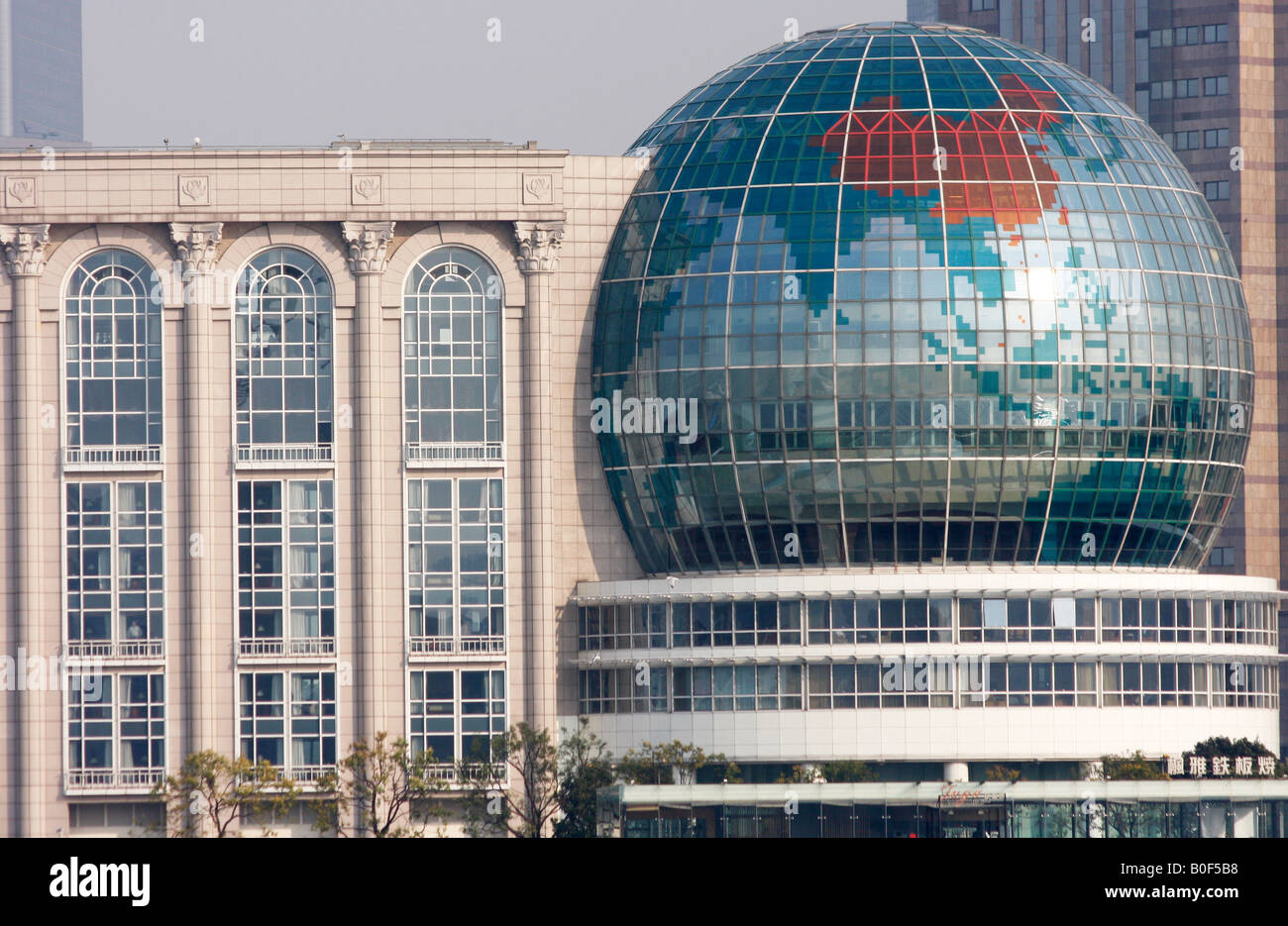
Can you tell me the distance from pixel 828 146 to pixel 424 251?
56.0ft

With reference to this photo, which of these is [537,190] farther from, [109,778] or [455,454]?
[109,778]

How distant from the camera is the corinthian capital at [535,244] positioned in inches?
3597

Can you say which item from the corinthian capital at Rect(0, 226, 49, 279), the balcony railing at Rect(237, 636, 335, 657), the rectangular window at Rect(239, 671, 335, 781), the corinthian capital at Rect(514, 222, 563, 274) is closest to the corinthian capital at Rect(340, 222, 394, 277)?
the corinthian capital at Rect(514, 222, 563, 274)

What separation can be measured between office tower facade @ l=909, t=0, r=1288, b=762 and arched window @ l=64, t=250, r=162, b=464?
279ft

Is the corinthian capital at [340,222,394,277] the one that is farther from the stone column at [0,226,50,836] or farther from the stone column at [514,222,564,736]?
the stone column at [0,226,50,836]

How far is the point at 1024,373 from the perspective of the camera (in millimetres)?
88812

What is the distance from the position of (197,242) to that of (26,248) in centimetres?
702

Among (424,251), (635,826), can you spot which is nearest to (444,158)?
(424,251)

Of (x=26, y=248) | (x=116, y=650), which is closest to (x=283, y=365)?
(x=26, y=248)

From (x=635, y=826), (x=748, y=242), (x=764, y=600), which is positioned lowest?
(x=635, y=826)

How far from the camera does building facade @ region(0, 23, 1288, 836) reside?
8862cm

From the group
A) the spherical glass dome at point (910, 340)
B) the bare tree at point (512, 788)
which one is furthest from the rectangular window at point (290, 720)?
the spherical glass dome at point (910, 340)

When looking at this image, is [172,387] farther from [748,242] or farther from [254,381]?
[748,242]

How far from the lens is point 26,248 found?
3583 inches
